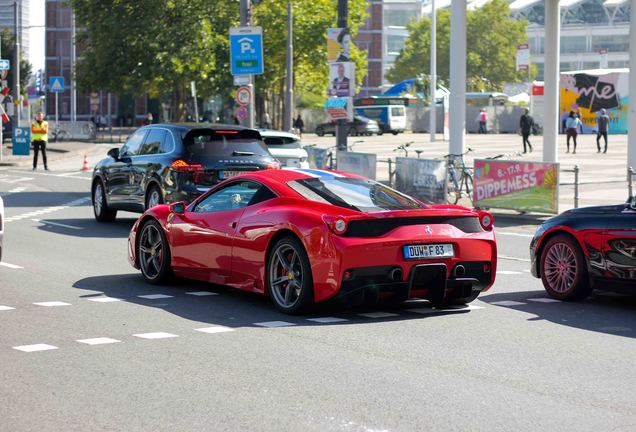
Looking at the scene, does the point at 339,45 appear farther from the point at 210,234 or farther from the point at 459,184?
the point at 210,234

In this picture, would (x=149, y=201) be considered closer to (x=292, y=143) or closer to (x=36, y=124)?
(x=292, y=143)

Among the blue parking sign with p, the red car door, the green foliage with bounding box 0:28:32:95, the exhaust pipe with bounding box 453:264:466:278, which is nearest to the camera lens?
the exhaust pipe with bounding box 453:264:466:278

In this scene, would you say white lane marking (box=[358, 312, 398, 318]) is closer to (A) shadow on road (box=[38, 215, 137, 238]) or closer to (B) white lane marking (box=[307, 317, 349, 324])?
(B) white lane marking (box=[307, 317, 349, 324])

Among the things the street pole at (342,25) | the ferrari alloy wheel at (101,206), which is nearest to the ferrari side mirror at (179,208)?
the ferrari alloy wheel at (101,206)

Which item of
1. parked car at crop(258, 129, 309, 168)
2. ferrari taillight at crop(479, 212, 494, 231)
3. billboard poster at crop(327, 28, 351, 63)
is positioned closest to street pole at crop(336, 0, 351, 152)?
billboard poster at crop(327, 28, 351, 63)

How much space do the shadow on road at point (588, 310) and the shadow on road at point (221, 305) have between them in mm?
715

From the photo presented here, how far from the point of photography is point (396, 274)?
9.89 meters

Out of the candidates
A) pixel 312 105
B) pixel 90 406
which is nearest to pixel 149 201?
pixel 90 406

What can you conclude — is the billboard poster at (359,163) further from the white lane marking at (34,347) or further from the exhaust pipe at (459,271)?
the white lane marking at (34,347)

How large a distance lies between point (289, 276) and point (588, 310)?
2.75 metres

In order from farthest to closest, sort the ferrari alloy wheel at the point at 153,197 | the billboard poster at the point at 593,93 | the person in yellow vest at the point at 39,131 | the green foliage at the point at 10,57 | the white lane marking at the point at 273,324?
the green foliage at the point at 10,57 → the billboard poster at the point at 593,93 → the person in yellow vest at the point at 39,131 → the ferrari alloy wheel at the point at 153,197 → the white lane marking at the point at 273,324

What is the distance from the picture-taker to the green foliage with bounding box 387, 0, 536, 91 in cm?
13712

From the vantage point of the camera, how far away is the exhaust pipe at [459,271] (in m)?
10.2

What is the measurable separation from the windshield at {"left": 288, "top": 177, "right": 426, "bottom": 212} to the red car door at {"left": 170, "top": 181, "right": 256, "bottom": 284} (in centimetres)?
65
